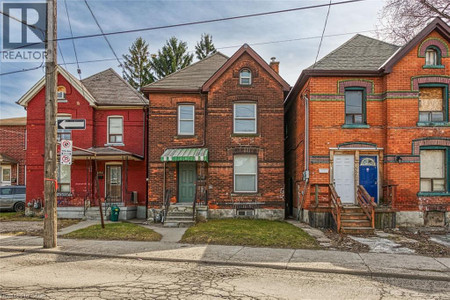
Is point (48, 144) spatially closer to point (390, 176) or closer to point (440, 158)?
point (390, 176)

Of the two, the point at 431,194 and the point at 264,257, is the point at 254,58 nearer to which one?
the point at 431,194

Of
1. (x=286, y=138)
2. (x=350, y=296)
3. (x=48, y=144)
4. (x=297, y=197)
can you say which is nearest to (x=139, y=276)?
(x=350, y=296)

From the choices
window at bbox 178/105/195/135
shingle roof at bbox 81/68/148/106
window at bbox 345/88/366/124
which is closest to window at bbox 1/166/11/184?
shingle roof at bbox 81/68/148/106

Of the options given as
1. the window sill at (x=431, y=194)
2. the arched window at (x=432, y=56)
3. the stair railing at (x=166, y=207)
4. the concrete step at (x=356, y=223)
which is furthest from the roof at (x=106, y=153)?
the arched window at (x=432, y=56)

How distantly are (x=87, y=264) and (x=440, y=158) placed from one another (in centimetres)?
1454

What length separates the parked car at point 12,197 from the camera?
22.4 meters

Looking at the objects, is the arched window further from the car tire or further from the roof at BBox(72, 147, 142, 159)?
the car tire

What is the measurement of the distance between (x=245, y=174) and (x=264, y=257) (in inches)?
326

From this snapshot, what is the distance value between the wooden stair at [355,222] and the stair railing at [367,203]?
20 cm

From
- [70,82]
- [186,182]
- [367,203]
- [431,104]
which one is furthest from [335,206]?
[70,82]

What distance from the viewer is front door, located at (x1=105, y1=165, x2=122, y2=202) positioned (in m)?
19.8

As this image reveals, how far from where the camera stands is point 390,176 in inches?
598

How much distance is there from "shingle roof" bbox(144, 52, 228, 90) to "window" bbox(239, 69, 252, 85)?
2.06 m

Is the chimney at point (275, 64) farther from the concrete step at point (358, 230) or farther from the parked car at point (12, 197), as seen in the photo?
the parked car at point (12, 197)
